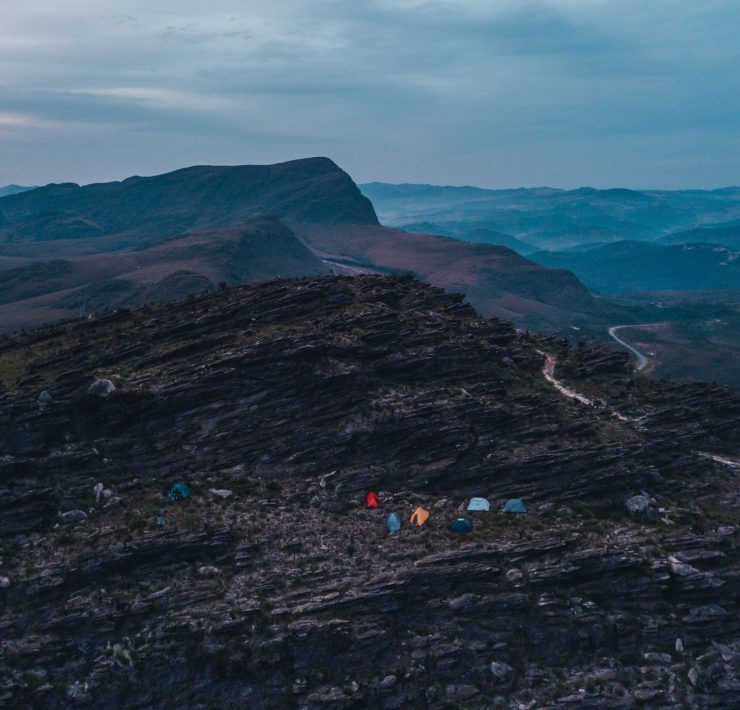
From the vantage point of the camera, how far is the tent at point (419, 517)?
43344mm

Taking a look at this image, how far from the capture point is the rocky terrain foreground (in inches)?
1433

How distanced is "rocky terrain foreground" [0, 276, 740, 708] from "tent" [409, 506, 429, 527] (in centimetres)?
53

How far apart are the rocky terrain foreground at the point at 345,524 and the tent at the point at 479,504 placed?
1.14 m

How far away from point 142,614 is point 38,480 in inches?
488

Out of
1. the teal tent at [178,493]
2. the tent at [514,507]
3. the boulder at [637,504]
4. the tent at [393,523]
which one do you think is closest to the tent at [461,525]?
the tent at [514,507]

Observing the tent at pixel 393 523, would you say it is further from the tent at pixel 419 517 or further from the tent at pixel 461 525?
the tent at pixel 461 525

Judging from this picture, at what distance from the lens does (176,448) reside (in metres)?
47.8

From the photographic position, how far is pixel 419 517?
43.5 m

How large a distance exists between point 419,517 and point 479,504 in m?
3.99

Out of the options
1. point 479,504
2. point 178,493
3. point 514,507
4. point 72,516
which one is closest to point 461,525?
point 479,504

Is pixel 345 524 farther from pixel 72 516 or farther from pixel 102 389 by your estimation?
pixel 102 389

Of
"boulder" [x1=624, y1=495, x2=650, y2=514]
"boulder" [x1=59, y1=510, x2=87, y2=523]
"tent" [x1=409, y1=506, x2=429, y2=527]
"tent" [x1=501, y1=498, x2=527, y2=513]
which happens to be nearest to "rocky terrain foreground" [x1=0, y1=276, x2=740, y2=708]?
"boulder" [x1=59, y1=510, x2=87, y2=523]

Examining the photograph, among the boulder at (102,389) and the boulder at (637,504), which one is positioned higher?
the boulder at (102,389)

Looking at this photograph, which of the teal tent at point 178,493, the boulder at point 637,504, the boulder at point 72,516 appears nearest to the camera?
the boulder at point 72,516
